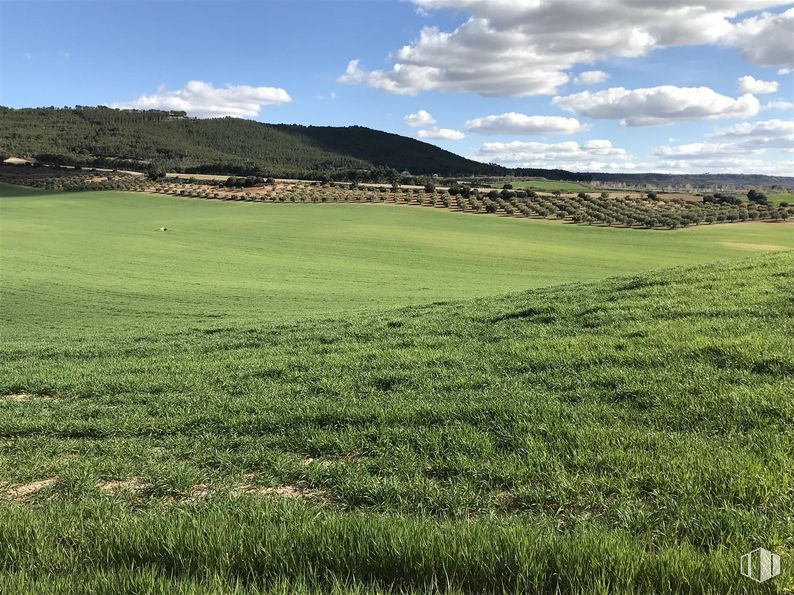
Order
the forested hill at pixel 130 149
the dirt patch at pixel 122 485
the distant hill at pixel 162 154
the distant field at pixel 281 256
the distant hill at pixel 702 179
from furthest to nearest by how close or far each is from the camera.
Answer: the distant hill at pixel 702 179
the forested hill at pixel 130 149
the distant hill at pixel 162 154
the distant field at pixel 281 256
the dirt patch at pixel 122 485

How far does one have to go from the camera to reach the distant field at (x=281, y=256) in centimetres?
2378

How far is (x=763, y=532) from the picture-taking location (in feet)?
10.5

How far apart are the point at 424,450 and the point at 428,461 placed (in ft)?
0.76

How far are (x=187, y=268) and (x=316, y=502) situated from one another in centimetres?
3457

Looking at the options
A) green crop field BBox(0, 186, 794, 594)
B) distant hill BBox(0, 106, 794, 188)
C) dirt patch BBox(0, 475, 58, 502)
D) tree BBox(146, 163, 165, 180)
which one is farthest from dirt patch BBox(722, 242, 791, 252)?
tree BBox(146, 163, 165, 180)

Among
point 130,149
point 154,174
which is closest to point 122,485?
point 154,174

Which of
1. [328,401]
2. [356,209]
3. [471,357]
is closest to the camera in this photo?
[328,401]

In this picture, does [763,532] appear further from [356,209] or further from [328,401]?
[356,209]

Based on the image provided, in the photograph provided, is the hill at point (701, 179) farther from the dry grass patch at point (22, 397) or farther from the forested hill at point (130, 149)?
the dry grass patch at point (22, 397)

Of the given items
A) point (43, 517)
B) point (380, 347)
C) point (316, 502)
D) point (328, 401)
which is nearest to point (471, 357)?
point (380, 347)

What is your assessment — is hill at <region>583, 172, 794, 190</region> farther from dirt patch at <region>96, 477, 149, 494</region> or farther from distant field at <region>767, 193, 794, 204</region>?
dirt patch at <region>96, 477, 149, 494</region>

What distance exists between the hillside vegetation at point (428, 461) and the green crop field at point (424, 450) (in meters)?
0.02

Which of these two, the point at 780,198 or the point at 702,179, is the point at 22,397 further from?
the point at 702,179

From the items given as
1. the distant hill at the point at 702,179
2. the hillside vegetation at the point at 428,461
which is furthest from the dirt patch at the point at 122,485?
the distant hill at the point at 702,179
